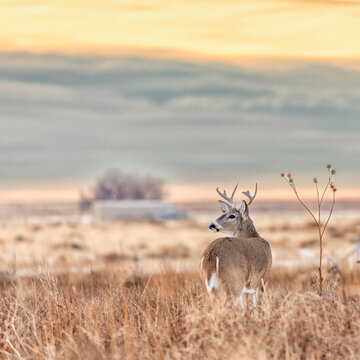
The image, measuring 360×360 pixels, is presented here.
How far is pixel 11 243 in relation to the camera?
3906 centimetres

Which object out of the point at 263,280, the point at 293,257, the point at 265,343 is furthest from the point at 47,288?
the point at 293,257

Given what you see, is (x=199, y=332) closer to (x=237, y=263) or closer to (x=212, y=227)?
(x=237, y=263)

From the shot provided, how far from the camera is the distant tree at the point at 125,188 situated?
87562 mm

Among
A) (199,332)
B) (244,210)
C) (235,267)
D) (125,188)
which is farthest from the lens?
(125,188)

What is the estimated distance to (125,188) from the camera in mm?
88562

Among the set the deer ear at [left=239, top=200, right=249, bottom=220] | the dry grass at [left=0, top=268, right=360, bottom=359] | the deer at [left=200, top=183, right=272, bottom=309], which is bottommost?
the dry grass at [left=0, top=268, right=360, bottom=359]

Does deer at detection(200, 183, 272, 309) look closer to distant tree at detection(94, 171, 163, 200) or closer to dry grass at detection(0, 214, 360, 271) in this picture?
dry grass at detection(0, 214, 360, 271)

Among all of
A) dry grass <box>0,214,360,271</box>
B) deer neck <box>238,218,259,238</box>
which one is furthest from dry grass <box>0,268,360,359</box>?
dry grass <box>0,214,360,271</box>

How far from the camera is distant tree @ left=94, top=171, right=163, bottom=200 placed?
287 ft

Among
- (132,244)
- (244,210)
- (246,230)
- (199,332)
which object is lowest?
(132,244)

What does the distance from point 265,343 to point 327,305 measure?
1116 millimetres

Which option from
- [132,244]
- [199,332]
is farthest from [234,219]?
[132,244]

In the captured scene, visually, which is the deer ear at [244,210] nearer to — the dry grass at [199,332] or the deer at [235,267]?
the deer at [235,267]

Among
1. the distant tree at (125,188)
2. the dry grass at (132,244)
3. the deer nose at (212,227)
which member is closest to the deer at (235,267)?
the deer nose at (212,227)
